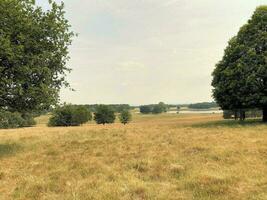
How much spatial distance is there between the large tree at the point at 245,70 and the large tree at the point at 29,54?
24.5 meters

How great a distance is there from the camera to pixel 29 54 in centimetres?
2219

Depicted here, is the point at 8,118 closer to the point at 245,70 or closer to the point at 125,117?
the point at 245,70

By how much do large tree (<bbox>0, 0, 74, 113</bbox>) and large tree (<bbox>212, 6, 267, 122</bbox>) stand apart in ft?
80.3

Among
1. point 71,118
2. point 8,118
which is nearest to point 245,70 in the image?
point 8,118

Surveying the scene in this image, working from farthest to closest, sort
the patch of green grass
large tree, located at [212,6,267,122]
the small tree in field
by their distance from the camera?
the small tree in field
large tree, located at [212,6,267,122]
the patch of green grass

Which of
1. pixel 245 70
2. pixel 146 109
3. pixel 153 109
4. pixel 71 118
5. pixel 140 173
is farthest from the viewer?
pixel 146 109

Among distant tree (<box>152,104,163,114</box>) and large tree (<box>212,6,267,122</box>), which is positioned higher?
large tree (<box>212,6,267,122</box>)

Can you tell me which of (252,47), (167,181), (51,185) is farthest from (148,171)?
(252,47)

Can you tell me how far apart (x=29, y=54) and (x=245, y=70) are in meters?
27.6

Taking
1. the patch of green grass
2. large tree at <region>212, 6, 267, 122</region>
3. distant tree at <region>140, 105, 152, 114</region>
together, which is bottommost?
the patch of green grass

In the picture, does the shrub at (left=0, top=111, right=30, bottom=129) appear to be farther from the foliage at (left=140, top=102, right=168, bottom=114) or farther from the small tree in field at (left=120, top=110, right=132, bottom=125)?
the foliage at (left=140, top=102, right=168, bottom=114)

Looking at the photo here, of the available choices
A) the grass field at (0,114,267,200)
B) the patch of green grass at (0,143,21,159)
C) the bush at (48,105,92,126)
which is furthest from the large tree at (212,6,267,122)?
the bush at (48,105,92,126)

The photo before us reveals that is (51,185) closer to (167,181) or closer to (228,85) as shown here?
(167,181)

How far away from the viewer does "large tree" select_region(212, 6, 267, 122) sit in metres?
40.3
